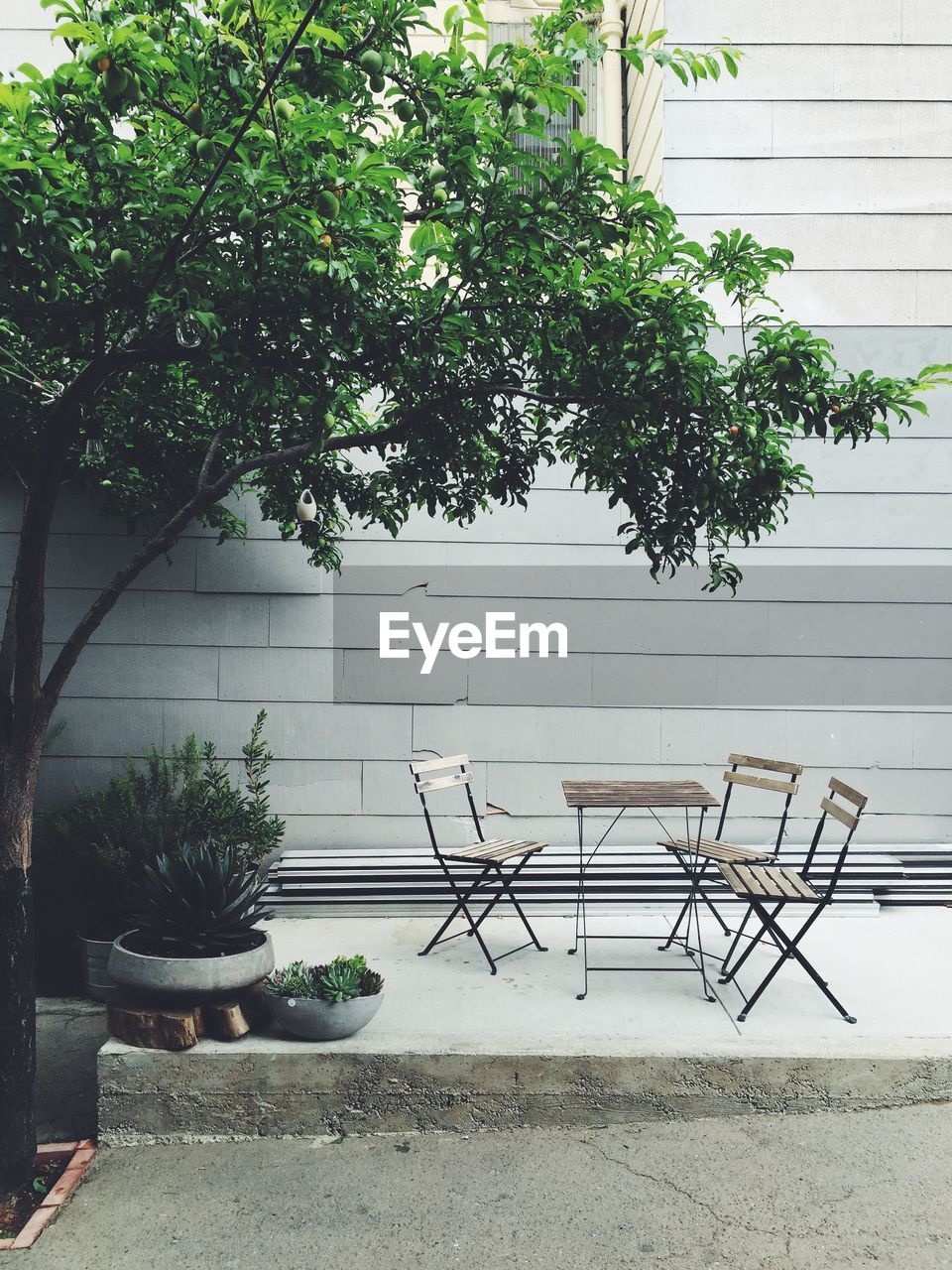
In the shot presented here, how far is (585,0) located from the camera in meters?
3.20

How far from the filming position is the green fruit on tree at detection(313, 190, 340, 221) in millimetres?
2611

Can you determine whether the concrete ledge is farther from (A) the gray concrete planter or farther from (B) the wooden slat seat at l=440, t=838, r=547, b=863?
(A) the gray concrete planter

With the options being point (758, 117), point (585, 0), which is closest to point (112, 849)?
point (585, 0)

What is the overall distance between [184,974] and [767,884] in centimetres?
251

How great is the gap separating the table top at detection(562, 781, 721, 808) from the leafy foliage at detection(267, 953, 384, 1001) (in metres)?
1.24

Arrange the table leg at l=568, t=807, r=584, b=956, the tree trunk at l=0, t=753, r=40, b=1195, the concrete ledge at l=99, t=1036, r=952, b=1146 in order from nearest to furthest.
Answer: the tree trunk at l=0, t=753, r=40, b=1195 < the concrete ledge at l=99, t=1036, r=952, b=1146 < the table leg at l=568, t=807, r=584, b=956

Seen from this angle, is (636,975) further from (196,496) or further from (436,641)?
(196,496)

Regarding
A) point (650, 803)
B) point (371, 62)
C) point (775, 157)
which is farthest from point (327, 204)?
point (775, 157)

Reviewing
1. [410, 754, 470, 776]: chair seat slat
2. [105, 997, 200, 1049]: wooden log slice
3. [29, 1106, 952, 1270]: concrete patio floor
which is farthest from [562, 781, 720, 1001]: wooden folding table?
[105, 997, 200, 1049]: wooden log slice

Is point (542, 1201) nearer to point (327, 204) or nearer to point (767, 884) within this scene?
point (767, 884)

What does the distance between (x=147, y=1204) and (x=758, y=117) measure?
681 centimetres

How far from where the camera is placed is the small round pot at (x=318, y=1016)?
3.77m

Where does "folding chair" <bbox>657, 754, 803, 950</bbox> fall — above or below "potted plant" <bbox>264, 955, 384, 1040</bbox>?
above

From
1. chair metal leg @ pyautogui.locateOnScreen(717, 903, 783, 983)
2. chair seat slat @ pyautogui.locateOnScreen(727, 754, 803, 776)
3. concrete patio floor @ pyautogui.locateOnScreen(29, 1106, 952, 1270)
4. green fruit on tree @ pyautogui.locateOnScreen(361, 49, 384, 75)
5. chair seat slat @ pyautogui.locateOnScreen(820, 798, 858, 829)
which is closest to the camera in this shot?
green fruit on tree @ pyautogui.locateOnScreen(361, 49, 384, 75)
